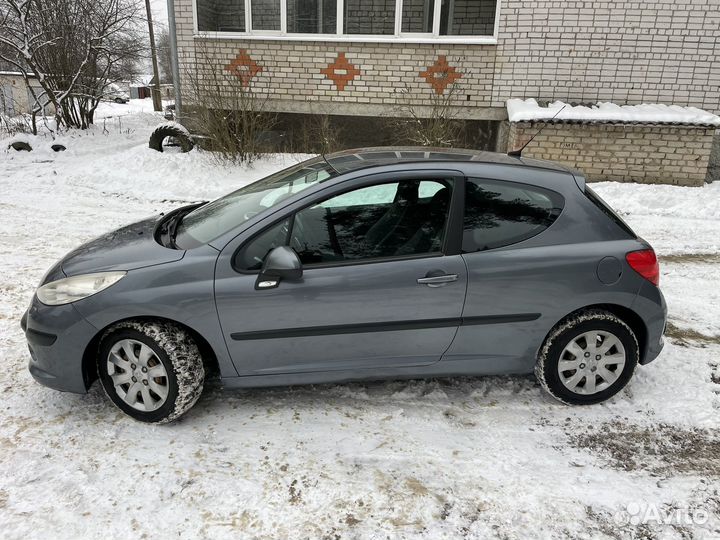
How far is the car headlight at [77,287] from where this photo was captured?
3.04 metres

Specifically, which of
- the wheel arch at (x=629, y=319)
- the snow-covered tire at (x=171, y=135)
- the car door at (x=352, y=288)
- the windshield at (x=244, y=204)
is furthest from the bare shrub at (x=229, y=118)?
the wheel arch at (x=629, y=319)

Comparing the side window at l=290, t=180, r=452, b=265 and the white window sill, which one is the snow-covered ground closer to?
the side window at l=290, t=180, r=452, b=265

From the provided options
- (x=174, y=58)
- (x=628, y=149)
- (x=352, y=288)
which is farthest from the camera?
(x=174, y=58)

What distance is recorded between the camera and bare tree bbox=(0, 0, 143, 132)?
1181 cm

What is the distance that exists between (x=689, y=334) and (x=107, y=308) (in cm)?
414

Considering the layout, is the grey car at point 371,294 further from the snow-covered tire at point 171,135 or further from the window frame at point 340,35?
the window frame at point 340,35

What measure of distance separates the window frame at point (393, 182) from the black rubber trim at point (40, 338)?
3.53 ft

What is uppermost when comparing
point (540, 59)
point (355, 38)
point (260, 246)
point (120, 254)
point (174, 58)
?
point (355, 38)

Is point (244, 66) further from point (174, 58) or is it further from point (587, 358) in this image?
point (587, 358)

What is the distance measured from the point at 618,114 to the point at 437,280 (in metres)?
7.50

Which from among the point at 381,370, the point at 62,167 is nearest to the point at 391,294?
the point at 381,370

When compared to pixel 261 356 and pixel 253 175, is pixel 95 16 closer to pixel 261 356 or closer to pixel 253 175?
pixel 253 175

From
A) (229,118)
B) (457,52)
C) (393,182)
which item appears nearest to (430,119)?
(457,52)

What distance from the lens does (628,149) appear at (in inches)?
361
